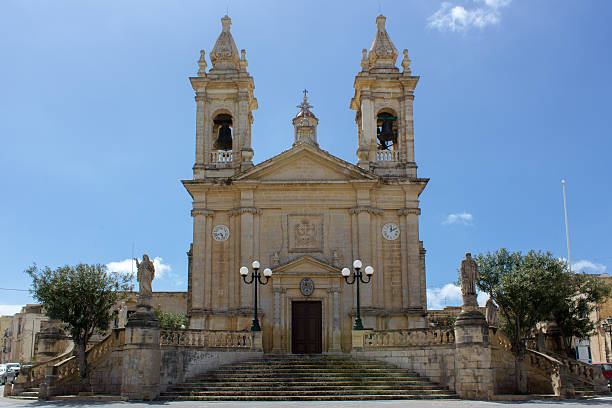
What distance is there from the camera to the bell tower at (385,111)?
30250 mm

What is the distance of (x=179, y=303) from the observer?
43.2 metres

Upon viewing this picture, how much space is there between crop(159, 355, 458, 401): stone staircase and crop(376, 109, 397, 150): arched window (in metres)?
13.3

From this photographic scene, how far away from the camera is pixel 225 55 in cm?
3198

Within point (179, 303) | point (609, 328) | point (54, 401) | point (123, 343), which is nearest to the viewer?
point (54, 401)

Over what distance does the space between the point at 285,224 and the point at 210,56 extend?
33.7 ft

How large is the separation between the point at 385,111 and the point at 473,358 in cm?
1579

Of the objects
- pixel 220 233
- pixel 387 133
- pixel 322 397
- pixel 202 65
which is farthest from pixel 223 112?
pixel 322 397

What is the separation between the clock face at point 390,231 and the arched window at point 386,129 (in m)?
4.58

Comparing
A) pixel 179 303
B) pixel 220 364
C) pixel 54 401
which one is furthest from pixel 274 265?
pixel 179 303

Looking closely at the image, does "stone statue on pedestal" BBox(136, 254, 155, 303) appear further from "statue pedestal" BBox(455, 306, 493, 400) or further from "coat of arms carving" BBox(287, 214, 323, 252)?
"statue pedestal" BBox(455, 306, 493, 400)

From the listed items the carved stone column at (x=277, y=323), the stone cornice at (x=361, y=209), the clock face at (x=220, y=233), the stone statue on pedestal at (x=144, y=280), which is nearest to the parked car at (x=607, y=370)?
the stone cornice at (x=361, y=209)

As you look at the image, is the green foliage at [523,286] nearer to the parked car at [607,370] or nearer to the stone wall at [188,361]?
the parked car at [607,370]

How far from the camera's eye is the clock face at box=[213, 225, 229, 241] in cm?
2914

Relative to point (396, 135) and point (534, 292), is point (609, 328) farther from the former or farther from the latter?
point (396, 135)
